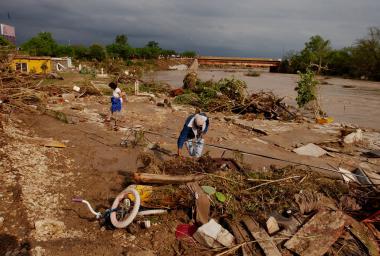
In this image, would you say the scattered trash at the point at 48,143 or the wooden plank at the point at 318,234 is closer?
the wooden plank at the point at 318,234

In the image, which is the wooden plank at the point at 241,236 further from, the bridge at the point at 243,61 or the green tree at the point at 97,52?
the bridge at the point at 243,61

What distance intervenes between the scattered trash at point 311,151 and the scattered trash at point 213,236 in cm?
529

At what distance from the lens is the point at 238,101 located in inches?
601

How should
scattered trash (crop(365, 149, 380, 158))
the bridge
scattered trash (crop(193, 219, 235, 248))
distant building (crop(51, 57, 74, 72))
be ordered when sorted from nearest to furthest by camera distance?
scattered trash (crop(193, 219, 235, 248))
scattered trash (crop(365, 149, 380, 158))
distant building (crop(51, 57, 74, 72))
the bridge

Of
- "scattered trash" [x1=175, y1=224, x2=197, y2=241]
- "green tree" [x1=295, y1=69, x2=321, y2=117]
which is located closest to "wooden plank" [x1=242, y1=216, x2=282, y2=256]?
"scattered trash" [x1=175, y1=224, x2=197, y2=241]

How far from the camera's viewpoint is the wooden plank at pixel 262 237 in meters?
4.23

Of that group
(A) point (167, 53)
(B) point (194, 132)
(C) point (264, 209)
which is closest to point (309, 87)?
(B) point (194, 132)

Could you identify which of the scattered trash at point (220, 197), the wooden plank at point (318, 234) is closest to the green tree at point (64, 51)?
the scattered trash at point (220, 197)

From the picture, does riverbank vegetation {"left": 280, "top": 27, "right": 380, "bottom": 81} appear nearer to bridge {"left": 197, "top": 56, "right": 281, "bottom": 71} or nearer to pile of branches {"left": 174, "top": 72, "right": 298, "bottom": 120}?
bridge {"left": 197, "top": 56, "right": 281, "bottom": 71}

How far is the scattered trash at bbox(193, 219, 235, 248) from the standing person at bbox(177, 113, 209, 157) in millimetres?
2563

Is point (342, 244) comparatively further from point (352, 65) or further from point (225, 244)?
point (352, 65)

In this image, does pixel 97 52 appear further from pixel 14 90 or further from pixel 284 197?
pixel 284 197

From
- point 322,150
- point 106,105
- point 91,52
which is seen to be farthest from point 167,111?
point 91,52

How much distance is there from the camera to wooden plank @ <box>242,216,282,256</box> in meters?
4.23
